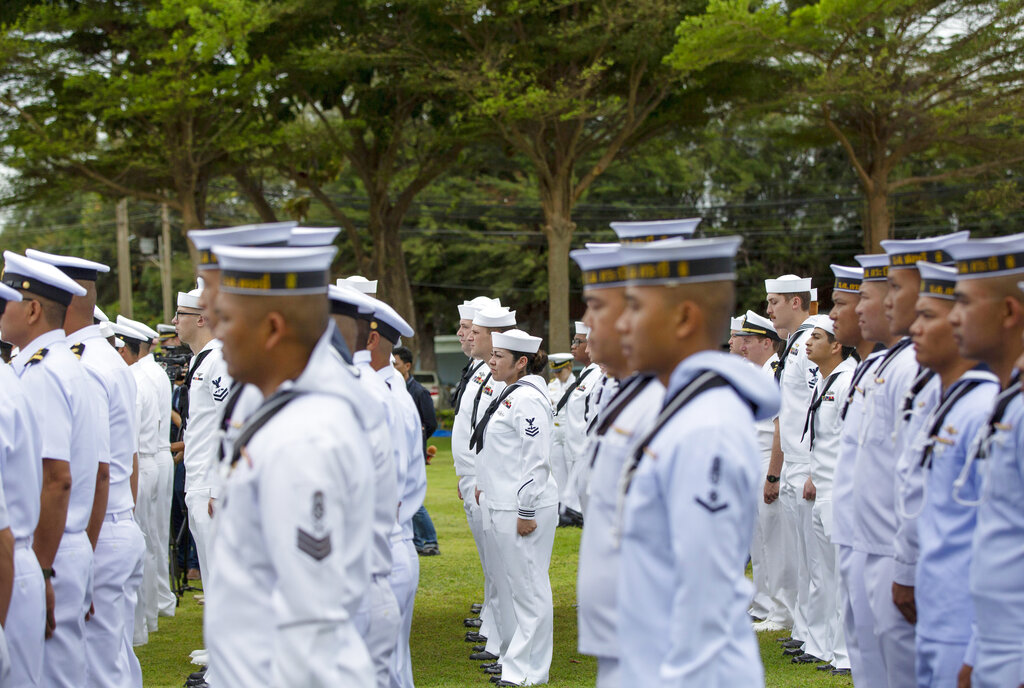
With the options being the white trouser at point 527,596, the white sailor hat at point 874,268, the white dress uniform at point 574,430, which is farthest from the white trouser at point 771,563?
the white sailor hat at point 874,268

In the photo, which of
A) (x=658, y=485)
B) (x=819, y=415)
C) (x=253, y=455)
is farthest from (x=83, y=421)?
(x=819, y=415)

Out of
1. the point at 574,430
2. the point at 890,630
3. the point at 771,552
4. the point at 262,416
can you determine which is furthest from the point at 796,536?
the point at 262,416

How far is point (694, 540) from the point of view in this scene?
2783mm

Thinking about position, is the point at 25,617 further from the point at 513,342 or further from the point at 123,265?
the point at 123,265

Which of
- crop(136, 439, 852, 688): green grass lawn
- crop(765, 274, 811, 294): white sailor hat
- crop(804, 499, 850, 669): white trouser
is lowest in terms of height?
crop(136, 439, 852, 688): green grass lawn

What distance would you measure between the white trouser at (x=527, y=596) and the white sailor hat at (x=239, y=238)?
16.2ft

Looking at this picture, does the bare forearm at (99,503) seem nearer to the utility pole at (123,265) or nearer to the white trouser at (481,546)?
the white trouser at (481,546)

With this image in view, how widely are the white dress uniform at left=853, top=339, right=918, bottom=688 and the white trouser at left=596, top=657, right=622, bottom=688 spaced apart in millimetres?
2051

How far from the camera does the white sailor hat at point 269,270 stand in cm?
302

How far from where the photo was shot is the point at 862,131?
27.5m

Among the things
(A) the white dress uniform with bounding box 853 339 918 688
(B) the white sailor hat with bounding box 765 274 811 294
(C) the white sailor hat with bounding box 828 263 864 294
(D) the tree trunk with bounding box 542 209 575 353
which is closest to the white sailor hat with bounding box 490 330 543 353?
(B) the white sailor hat with bounding box 765 274 811 294

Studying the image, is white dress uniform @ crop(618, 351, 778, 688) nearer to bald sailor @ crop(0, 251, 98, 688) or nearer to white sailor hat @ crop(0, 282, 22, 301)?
bald sailor @ crop(0, 251, 98, 688)

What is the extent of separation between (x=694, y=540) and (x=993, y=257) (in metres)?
2.10

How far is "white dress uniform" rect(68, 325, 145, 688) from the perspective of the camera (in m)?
5.95
